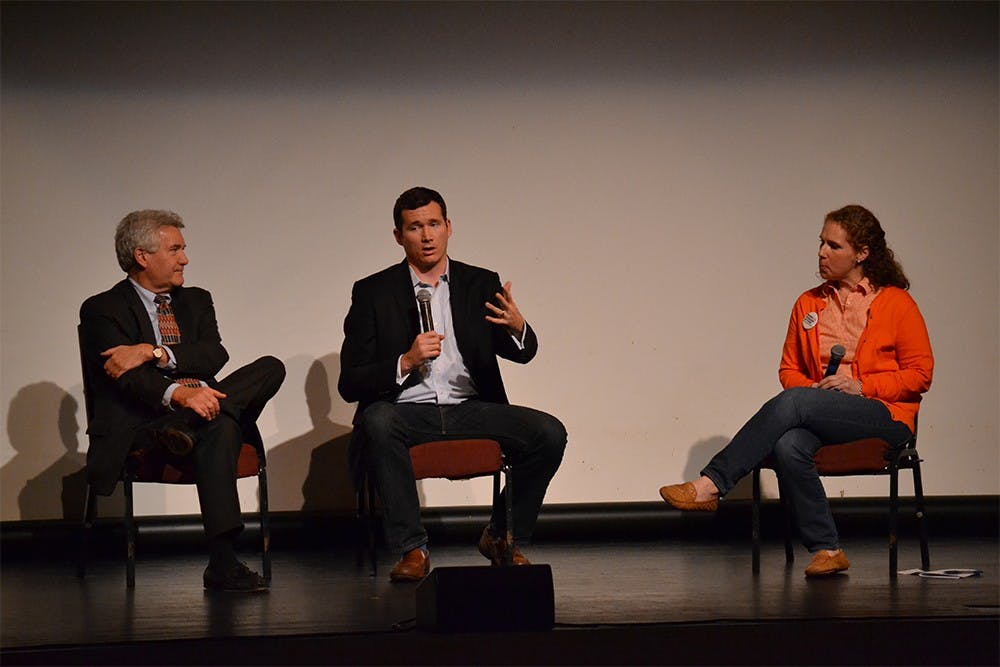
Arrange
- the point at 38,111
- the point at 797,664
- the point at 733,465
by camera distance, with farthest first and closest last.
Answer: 1. the point at 38,111
2. the point at 733,465
3. the point at 797,664

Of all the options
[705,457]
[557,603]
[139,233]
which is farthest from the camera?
[705,457]

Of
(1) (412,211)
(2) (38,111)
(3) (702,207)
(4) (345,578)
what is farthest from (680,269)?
(2) (38,111)

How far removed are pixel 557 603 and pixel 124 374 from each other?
1574 millimetres

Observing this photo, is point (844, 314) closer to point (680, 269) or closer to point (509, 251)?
point (680, 269)

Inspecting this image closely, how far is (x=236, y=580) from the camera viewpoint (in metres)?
3.82

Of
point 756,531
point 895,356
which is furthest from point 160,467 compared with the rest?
point 895,356

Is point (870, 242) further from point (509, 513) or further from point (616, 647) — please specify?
Answer: point (616, 647)

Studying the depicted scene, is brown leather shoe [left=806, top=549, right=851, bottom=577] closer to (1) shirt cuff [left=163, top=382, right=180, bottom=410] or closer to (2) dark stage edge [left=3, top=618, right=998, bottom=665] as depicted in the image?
(2) dark stage edge [left=3, top=618, right=998, bottom=665]

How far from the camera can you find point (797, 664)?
2695mm

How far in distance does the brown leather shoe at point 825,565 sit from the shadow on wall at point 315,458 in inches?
81.4


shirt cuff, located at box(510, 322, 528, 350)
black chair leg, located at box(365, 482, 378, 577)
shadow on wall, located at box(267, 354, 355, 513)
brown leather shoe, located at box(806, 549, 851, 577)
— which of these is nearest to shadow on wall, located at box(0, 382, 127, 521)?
shadow on wall, located at box(267, 354, 355, 513)

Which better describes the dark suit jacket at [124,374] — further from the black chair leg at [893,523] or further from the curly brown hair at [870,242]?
the black chair leg at [893,523]

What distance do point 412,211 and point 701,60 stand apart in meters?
1.79

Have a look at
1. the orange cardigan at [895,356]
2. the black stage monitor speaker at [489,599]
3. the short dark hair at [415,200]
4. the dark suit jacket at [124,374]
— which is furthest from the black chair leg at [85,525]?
the orange cardigan at [895,356]
